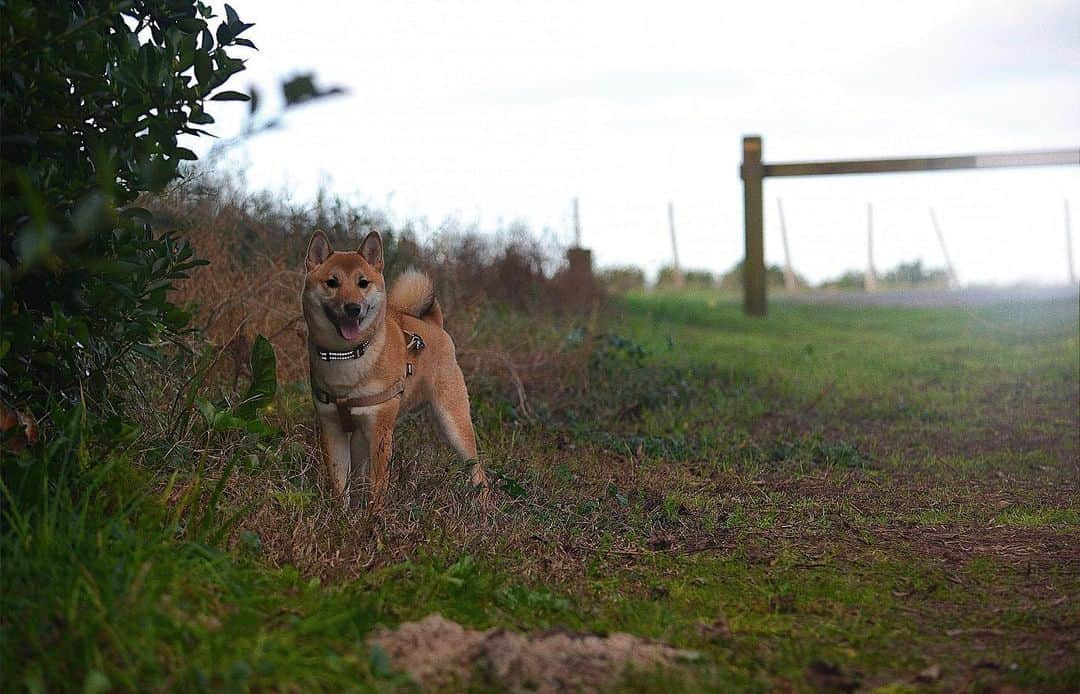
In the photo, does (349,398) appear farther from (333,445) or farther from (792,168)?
(792,168)

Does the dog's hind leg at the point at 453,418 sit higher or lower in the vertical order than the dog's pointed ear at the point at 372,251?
lower

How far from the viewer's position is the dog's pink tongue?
16.3 ft

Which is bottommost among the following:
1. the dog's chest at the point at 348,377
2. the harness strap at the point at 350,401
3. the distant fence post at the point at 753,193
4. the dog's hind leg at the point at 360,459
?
the dog's hind leg at the point at 360,459

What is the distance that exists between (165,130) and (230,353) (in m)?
2.85

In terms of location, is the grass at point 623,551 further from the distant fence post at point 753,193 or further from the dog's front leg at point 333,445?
the distant fence post at point 753,193

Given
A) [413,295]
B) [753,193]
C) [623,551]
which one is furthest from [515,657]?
[753,193]

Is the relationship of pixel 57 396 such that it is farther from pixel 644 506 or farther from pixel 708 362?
pixel 708 362

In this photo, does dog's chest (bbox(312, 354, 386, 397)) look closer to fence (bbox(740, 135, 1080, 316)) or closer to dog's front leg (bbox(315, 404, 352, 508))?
dog's front leg (bbox(315, 404, 352, 508))

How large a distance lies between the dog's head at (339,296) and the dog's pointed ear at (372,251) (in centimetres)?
10

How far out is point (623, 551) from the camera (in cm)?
485

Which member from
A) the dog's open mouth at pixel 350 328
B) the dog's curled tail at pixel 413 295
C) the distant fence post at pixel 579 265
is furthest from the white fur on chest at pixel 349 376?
the distant fence post at pixel 579 265

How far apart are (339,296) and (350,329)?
16 centimetres

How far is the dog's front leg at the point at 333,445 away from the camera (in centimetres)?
508

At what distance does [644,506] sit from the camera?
5781mm
